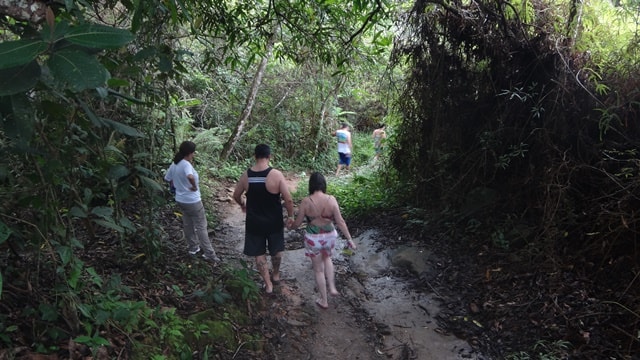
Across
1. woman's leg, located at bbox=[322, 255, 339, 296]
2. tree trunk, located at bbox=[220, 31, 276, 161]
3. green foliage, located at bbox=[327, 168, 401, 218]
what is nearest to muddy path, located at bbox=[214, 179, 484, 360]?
woman's leg, located at bbox=[322, 255, 339, 296]

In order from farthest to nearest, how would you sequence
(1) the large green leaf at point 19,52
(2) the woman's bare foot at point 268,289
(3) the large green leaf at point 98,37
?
(2) the woman's bare foot at point 268,289 < (3) the large green leaf at point 98,37 < (1) the large green leaf at point 19,52

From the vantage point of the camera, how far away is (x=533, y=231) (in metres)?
4.92

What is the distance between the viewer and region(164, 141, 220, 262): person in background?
5.14 meters

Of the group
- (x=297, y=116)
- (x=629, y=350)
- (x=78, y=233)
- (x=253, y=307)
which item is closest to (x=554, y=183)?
(x=629, y=350)

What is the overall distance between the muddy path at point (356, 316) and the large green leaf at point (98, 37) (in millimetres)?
3150

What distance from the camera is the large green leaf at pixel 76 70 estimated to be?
47.9 inches

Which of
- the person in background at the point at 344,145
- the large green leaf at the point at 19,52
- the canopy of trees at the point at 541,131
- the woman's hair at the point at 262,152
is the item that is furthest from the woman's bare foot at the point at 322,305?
the person in background at the point at 344,145

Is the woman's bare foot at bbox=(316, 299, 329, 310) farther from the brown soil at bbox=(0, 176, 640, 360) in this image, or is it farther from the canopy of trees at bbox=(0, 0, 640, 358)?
the canopy of trees at bbox=(0, 0, 640, 358)

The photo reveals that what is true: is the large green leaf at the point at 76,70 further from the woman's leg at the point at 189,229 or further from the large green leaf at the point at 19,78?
the woman's leg at the point at 189,229

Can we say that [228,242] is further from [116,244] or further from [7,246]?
[7,246]

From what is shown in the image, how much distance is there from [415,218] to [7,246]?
209 inches

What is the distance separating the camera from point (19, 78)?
1.30 meters

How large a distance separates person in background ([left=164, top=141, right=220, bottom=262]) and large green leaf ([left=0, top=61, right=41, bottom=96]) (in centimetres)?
383

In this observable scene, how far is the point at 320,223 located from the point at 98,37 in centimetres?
344
